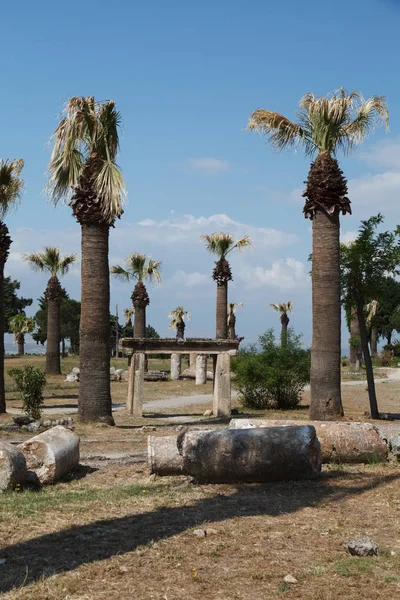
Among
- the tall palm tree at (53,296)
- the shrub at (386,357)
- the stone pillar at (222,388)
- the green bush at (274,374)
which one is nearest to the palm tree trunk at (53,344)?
the tall palm tree at (53,296)

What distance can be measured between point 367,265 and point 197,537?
15.8 m

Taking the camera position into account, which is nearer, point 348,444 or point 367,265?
point 348,444

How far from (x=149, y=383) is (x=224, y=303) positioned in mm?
5713

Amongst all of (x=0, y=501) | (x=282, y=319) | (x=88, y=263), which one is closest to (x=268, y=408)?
(x=88, y=263)

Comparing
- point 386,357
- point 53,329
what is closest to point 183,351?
point 53,329

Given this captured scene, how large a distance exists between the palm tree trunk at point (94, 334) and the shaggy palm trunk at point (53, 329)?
2392 cm

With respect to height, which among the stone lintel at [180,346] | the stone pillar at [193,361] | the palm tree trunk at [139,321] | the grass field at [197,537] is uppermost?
the palm tree trunk at [139,321]

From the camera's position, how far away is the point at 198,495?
920 cm

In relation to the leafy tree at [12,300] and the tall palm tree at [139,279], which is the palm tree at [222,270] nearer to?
the tall palm tree at [139,279]

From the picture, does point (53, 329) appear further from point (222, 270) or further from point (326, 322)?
point (326, 322)

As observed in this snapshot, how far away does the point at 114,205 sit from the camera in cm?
1806

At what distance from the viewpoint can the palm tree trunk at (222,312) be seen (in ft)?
Answer: 124

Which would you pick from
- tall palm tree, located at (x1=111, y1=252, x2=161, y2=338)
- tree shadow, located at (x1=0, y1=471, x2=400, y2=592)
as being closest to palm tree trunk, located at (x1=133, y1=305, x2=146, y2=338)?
tall palm tree, located at (x1=111, y1=252, x2=161, y2=338)

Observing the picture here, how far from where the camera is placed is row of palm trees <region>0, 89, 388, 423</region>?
18.2 metres
